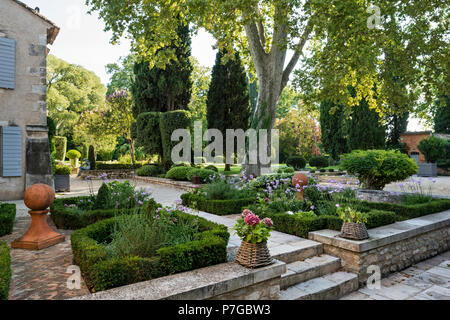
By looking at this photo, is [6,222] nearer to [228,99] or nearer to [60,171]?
[60,171]

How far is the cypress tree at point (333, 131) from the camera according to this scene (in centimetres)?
2283

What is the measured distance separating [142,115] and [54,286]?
14.5 metres

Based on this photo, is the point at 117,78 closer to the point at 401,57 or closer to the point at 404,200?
the point at 401,57

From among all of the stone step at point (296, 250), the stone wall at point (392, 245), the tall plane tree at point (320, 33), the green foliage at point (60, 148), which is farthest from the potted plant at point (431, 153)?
the green foliage at point (60, 148)

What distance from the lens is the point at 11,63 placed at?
27.7ft

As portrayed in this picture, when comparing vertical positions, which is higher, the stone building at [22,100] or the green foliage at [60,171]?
the stone building at [22,100]

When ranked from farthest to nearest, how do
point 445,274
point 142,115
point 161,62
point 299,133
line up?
point 299,133
point 142,115
point 161,62
point 445,274

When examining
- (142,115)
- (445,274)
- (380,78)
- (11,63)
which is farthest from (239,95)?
(445,274)

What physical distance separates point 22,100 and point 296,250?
933cm

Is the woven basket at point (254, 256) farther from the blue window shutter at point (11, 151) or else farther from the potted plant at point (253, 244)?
the blue window shutter at point (11, 151)

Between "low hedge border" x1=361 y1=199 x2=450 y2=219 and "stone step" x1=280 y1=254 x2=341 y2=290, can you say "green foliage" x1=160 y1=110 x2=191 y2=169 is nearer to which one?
"low hedge border" x1=361 y1=199 x2=450 y2=219

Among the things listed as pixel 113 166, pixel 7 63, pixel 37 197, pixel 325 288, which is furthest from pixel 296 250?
pixel 113 166

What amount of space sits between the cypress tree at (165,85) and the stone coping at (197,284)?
15.7 m

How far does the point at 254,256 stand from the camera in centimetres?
304
